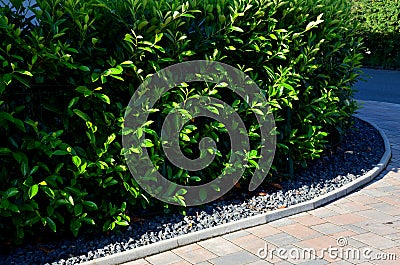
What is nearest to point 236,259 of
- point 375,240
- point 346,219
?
point 375,240

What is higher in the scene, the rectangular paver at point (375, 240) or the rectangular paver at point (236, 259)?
the rectangular paver at point (375, 240)

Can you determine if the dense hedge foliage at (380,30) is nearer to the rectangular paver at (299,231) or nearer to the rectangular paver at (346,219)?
the rectangular paver at (346,219)

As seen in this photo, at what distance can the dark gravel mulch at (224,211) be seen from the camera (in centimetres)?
407

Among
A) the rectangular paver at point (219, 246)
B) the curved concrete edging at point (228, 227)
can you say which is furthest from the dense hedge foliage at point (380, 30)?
the rectangular paver at point (219, 246)

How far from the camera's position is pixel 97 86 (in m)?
4.23

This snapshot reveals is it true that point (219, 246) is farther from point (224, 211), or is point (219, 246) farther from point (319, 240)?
point (319, 240)

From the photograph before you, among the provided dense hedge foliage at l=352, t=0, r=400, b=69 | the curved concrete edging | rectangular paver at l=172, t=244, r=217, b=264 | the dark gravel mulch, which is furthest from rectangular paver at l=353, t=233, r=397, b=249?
dense hedge foliage at l=352, t=0, r=400, b=69

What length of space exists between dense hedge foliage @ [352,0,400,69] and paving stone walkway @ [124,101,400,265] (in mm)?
13502

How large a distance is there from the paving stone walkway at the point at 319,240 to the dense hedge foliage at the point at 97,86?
2.08 ft

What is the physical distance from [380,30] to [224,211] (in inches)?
581

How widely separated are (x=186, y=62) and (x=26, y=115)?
1.45 m

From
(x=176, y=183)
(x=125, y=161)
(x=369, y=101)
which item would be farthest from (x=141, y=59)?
(x=369, y=101)

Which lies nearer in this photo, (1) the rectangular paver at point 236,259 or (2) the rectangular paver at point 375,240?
(1) the rectangular paver at point 236,259

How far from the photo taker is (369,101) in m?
11.4
